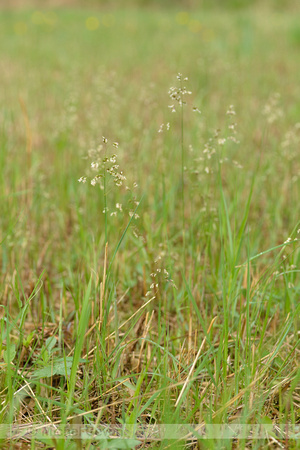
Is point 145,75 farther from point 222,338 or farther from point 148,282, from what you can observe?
point 222,338

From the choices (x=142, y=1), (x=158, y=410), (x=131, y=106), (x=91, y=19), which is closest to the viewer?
(x=158, y=410)

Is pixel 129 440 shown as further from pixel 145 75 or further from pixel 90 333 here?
pixel 145 75

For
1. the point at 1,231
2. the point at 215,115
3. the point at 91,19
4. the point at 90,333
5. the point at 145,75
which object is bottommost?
the point at 90,333

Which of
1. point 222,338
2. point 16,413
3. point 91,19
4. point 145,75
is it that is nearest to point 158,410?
point 222,338

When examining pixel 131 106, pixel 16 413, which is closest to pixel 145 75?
pixel 131 106

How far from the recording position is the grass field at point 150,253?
1.17m

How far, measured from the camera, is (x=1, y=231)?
2.11 metres

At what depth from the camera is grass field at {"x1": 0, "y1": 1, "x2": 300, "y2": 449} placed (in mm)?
1171

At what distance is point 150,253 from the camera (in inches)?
73.2

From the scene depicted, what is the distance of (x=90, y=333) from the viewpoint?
1.48m

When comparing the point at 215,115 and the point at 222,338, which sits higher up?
the point at 215,115

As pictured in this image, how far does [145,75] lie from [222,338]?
4.44 m

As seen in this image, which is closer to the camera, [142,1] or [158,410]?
[158,410]

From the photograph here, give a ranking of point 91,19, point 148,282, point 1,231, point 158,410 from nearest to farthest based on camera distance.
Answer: point 158,410
point 148,282
point 1,231
point 91,19
